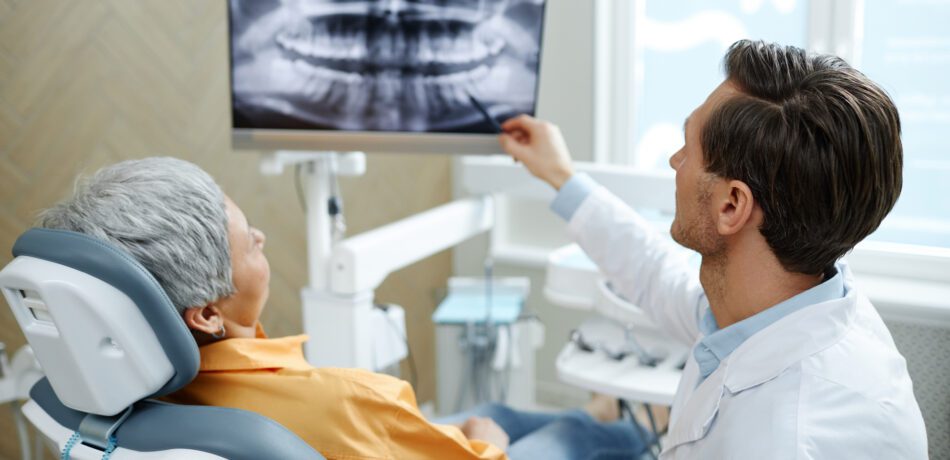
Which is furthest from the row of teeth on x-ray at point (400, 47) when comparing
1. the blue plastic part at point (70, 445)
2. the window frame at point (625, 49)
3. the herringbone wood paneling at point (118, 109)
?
the window frame at point (625, 49)

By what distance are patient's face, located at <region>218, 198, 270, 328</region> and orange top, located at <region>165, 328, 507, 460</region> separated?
0.17 feet

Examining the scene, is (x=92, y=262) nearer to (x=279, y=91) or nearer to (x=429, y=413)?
(x=279, y=91)

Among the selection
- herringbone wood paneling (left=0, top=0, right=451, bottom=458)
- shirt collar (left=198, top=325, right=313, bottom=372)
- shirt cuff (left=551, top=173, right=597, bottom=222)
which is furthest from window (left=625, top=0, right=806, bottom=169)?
shirt collar (left=198, top=325, right=313, bottom=372)

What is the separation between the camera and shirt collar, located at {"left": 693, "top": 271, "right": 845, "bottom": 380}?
119 centimetres

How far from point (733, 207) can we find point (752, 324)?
0.53ft

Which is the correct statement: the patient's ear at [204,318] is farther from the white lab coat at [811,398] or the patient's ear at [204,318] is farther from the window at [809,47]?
the window at [809,47]

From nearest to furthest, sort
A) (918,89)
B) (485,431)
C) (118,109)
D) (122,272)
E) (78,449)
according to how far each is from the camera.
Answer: (122,272) < (78,449) < (485,431) < (118,109) < (918,89)

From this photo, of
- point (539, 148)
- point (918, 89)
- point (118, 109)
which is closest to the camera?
point (539, 148)

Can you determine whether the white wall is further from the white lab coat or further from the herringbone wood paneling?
the white lab coat

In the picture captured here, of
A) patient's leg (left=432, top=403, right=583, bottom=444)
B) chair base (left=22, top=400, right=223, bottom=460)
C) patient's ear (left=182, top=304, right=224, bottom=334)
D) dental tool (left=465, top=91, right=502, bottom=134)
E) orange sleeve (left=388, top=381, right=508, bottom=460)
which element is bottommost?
patient's leg (left=432, top=403, right=583, bottom=444)

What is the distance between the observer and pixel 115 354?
3.60ft

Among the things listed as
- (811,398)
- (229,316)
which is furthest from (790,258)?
(229,316)

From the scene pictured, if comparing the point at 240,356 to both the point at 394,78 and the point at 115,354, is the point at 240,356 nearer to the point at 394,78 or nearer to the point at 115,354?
the point at 115,354

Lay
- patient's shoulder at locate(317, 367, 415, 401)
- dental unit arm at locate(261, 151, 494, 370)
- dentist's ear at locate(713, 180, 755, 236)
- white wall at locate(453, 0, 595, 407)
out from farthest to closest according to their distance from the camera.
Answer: white wall at locate(453, 0, 595, 407) → dental unit arm at locate(261, 151, 494, 370) → patient's shoulder at locate(317, 367, 415, 401) → dentist's ear at locate(713, 180, 755, 236)
